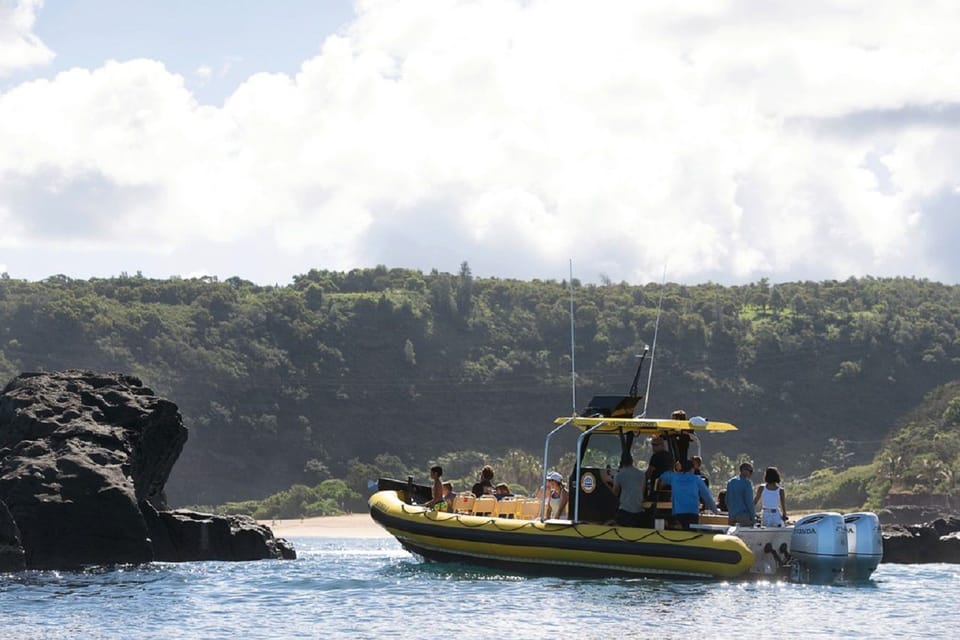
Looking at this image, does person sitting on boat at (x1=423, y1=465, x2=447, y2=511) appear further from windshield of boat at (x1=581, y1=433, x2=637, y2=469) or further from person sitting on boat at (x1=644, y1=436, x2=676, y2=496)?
person sitting on boat at (x1=644, y1=436, x2=676, y2=496)

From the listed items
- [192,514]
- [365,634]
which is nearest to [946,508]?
[192,514]

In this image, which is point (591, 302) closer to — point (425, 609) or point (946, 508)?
point (946, 508)

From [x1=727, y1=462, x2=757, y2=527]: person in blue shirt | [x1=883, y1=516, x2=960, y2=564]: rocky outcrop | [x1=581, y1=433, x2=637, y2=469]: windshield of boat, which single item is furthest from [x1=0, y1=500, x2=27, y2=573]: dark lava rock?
[x1=883, y1=516, x2=960, y2=564]: rocky outcrop

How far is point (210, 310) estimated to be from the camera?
4936 inches

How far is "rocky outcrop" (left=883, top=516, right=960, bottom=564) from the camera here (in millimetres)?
37438

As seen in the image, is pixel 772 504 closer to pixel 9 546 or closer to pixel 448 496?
pixel 448 496

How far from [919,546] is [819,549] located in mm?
17715

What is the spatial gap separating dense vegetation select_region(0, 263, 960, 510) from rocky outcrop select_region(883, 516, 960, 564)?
66414 mm

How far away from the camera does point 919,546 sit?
37.9 metres

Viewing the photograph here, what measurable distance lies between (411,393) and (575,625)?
102m

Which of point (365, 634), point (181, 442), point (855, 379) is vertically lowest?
point (365, 634)

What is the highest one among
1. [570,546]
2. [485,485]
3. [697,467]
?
[697,467]

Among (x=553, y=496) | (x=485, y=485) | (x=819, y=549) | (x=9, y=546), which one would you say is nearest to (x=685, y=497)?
(x=819, y=549)

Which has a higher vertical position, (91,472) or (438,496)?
(91,472)
